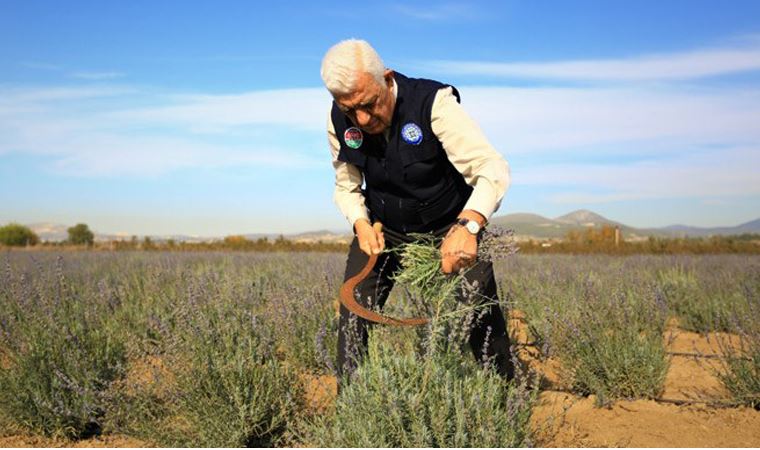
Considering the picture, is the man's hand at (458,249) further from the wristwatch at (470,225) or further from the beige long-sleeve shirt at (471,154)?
the beige long-sleeve shirt at (471,154)

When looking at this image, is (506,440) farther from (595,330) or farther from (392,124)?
(595,330)

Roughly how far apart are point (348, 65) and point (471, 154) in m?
0.57

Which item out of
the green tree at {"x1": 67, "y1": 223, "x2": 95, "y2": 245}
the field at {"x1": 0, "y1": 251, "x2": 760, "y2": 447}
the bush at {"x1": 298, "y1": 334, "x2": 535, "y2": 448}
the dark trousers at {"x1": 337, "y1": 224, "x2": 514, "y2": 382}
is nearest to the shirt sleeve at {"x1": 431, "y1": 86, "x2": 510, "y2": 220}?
the dark trousers at {"x1": 337, "y1": 224, "x2": 514, "y2": 382}

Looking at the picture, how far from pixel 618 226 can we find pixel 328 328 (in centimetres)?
1711

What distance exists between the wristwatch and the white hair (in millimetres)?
601

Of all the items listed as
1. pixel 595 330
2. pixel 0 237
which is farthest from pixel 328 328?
pixel 0 237

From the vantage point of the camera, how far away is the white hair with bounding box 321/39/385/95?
2.44m

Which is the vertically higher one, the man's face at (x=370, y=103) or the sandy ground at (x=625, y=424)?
the man's face at (x=370, y=103)

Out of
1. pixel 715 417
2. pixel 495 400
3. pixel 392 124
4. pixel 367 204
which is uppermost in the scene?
pixel 392 124

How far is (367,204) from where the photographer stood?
303 centimetres

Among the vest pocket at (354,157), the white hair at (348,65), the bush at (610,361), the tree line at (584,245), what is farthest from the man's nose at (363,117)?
the tree line at (584,245)

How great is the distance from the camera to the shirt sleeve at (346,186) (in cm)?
288

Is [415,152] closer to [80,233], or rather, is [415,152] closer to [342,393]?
[342,393]

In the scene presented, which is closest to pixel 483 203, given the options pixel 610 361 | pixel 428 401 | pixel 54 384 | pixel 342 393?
pixel 428 401
